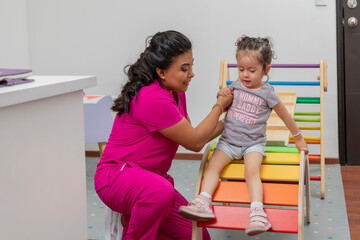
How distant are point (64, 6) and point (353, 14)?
7.44ft

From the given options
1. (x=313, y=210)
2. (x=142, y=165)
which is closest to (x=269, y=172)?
(x=142, y=165)

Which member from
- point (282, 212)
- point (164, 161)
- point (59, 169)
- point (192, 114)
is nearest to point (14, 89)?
point (59, 169)

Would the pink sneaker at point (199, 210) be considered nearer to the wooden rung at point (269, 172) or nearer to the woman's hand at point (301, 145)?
the wooden rung at point (269, 172)

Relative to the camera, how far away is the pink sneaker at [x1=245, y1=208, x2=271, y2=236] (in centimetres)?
197

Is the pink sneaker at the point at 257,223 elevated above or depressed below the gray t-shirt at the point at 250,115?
below

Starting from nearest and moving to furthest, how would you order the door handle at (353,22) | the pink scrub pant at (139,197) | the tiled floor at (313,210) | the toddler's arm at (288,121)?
the pink scrub pant at (139,197) < the toddler's arm at (288,121) < the tiled floor at (313,210) < the door handle at (353,22)

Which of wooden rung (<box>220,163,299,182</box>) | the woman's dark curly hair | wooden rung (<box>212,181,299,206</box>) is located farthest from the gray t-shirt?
the woman's dark curly hair

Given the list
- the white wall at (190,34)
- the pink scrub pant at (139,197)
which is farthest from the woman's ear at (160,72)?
the white wall at (190,34)

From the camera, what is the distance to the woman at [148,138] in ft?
6.39

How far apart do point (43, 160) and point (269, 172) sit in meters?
1.19

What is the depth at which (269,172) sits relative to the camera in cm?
228

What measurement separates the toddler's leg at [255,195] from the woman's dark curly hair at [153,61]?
57 cm

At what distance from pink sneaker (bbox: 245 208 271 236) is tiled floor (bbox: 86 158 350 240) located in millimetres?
568

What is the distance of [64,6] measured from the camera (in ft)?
14.2
